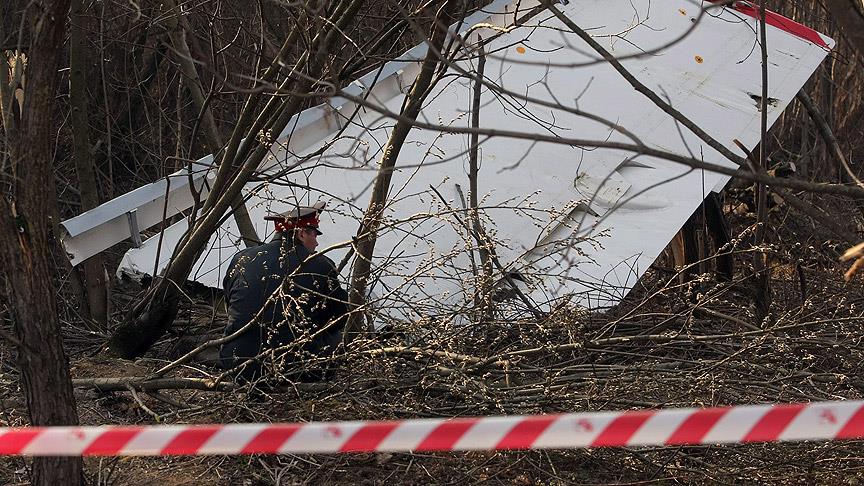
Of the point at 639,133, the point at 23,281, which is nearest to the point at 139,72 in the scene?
the point at 639,133

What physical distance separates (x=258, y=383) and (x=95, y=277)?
2.34 meters

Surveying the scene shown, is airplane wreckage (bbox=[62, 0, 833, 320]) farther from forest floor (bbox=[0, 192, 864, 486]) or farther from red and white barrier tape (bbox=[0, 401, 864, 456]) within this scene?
red and white barrier tape (bbox=[0, 401, 864, 456])

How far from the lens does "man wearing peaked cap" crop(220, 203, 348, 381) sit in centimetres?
473

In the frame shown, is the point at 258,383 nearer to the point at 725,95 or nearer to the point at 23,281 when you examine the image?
the point at 23,281

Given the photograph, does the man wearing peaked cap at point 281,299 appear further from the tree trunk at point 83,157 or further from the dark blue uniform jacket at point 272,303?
the tree trunk at point 83,157

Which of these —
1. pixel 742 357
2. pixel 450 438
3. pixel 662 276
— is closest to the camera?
pixel 450 438

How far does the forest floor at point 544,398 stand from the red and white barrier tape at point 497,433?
4.66 feet

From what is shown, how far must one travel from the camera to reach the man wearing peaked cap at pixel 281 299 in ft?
15.5

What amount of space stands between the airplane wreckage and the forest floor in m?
0.38

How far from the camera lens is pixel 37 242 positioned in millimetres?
3133

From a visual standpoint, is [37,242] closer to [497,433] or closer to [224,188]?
[497,433]

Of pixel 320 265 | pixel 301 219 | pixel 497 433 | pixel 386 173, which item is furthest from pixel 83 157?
pixel 497 433

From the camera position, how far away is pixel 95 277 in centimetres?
636

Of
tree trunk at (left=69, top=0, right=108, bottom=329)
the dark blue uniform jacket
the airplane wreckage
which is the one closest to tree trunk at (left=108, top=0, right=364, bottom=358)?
the airplane wreckage
